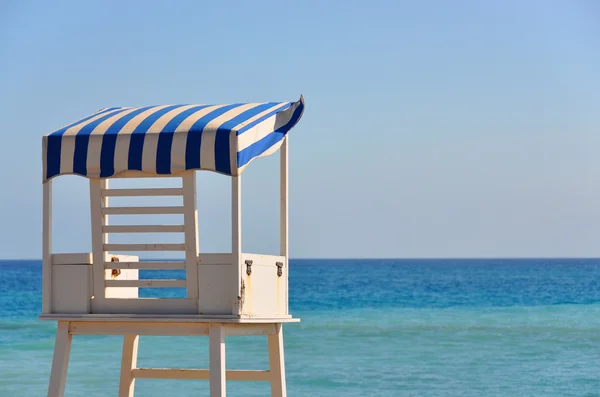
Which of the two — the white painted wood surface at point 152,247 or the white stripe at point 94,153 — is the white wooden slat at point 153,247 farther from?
the white stripe at point 94,153

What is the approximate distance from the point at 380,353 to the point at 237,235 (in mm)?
19245

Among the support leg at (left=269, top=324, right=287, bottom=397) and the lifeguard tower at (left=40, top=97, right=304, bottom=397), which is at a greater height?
the lifeguard tower at (left=40, top=97, right=304, bottom=397)

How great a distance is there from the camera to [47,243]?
382 inches

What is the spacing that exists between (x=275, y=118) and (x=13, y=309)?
119 ft

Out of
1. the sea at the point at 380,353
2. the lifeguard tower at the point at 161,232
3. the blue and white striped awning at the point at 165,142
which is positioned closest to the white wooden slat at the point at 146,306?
the lifeguard tower at the point at 161,232

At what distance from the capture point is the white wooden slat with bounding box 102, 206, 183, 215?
932cm

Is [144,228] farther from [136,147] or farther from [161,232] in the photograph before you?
[136,147]

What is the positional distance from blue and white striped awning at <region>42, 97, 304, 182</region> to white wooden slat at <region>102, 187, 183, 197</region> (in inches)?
5.8

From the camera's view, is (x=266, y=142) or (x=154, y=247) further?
(x=266, y=142)

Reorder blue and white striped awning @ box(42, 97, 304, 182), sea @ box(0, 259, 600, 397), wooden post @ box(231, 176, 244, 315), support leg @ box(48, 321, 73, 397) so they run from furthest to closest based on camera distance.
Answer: sea @ box(0, 259, 600, 397)
support leg @ box(48, 321, 73, 397)
blue and white striped awning @ box(42, 97, 304, 182)
wooden post @ box(231, 176, 244, 315)

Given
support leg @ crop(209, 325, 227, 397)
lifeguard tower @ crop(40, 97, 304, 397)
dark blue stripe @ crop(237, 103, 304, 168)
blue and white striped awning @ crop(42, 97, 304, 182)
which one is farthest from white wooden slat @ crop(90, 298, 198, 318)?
dark blue stripe @ crop(237, 103, 304, 168)

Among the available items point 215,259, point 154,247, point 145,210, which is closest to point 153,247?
point 154,247

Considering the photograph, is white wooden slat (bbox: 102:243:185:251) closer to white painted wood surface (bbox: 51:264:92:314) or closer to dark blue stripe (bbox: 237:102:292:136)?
white painted wood surface (bbox: 51:264:92:314)

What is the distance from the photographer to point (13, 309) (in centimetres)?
Answer: 4425
